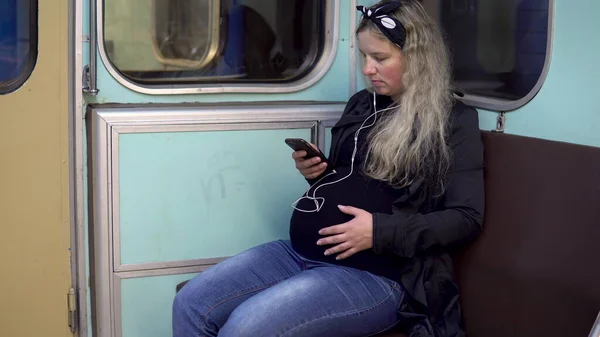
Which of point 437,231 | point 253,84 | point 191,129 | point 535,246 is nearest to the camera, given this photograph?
point 535,246

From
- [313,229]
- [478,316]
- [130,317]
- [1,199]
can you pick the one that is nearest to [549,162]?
[478,316]

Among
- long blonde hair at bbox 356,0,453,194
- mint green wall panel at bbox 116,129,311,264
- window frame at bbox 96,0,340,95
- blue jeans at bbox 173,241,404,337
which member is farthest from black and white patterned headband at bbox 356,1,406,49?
blue jeans at bbox 173,241,404,337

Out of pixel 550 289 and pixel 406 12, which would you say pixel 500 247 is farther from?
pixel 406 12

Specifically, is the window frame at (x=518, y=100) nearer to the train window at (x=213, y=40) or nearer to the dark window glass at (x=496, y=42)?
the dark window glass at (x=496, y=42)

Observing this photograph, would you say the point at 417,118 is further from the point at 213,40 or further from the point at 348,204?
the point at 213,40

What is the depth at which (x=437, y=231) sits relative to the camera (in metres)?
2.45

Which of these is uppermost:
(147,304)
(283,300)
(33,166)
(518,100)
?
(518,100)

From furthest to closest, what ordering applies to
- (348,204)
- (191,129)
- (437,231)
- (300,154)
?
(191,129) → (300,154) → (348,204) → (437,231)

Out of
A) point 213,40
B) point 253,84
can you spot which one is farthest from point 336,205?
point 213,40

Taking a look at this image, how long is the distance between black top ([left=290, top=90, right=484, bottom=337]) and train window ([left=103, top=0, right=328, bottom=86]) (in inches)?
25.8

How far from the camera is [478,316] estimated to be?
8.21 ft

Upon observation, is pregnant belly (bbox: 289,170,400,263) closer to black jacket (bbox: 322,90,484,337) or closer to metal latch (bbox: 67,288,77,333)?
black jacket (bbox: 322,90,484,337)

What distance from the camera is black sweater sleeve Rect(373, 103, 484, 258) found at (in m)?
2.44

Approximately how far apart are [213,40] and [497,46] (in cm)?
97
